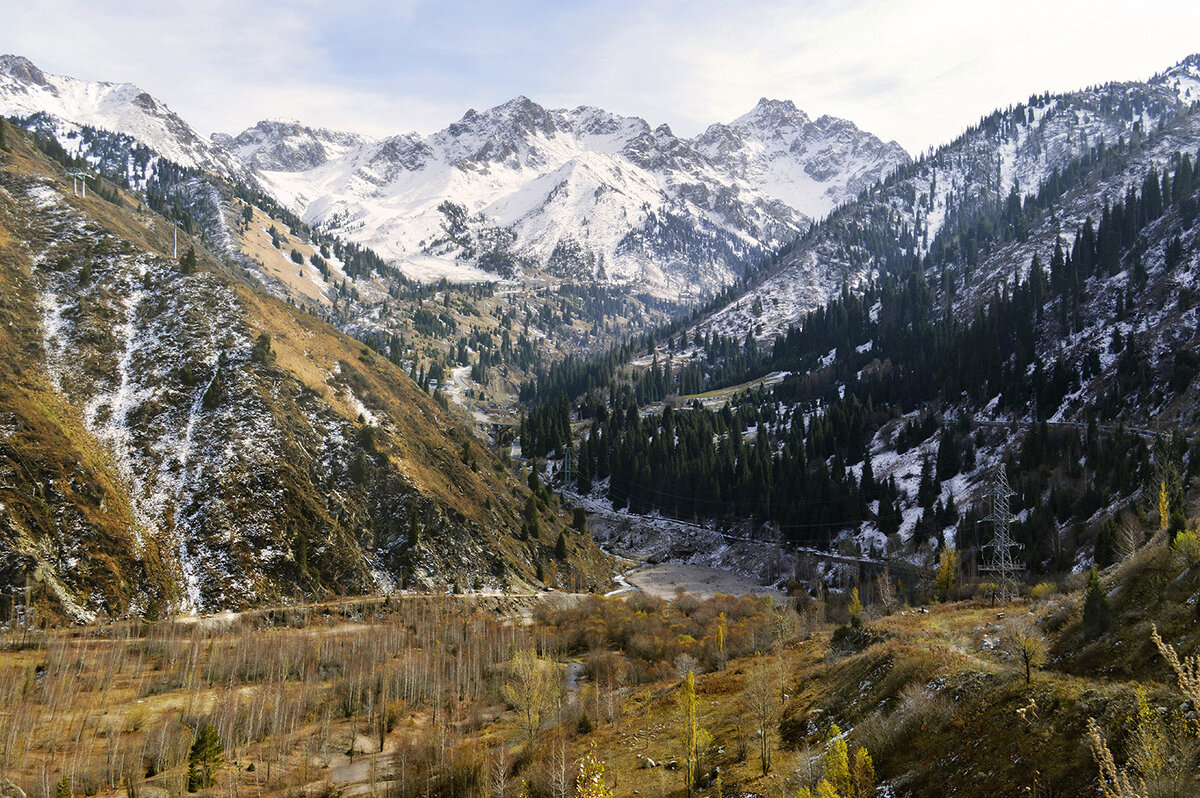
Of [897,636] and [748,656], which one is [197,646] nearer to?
[748,656]

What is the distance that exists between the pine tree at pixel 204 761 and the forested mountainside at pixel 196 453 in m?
26.9

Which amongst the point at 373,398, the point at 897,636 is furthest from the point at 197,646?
the point at 897,636

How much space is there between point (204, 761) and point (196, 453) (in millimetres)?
50016

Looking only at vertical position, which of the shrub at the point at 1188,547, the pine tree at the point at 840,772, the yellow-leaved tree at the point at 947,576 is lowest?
the yellow-leaved tree at the point at 947,576

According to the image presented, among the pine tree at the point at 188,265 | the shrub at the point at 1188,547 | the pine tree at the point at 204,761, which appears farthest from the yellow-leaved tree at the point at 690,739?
the pine tree at the point at 188,265

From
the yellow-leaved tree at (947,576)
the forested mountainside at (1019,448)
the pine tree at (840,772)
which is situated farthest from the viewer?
the forested mountainside at (1019,448)

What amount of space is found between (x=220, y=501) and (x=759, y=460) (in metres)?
127

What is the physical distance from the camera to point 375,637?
76.6 meters

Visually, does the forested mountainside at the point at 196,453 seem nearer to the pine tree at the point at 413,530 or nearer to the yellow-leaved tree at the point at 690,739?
the pine tree at the point at 413,530

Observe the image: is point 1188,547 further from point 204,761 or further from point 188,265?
point 188,265

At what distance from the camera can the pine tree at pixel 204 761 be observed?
1890 inches

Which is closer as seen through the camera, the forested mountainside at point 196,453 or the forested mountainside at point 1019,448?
the forested mountainside at point 196,453

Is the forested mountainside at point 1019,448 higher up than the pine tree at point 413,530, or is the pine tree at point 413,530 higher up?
the forested mountainside at point 1019,448

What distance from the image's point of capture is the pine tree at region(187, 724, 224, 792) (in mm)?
48000
